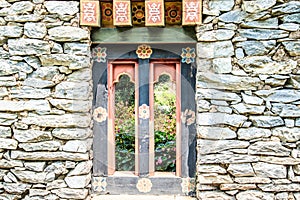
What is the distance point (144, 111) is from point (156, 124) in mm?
276

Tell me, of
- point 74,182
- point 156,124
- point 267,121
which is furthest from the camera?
point 156,124

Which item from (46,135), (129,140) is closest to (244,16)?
(129,140)

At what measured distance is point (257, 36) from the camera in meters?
2.44

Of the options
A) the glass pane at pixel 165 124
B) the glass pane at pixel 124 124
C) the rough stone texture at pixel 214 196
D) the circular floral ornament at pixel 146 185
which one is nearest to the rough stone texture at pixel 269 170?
the rough stone texture at pixel 214 196

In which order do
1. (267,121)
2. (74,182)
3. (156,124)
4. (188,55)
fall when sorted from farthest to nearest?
1. (156,124)
2. (188,55)
3. (74,182)
4. (267,121)

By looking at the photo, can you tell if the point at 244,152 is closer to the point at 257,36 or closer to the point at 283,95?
the point at 283,95

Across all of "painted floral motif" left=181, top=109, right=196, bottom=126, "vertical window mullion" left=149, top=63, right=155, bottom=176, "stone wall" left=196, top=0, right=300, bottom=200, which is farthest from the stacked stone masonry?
"vertical window mullion" left=149, top=63, right=155, bottom=176

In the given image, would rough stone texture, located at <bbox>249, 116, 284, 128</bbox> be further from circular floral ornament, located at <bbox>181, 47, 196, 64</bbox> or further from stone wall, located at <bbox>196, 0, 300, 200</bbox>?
circular floral ornament, located at <bbox>181, 47, 196, 64</bbox>

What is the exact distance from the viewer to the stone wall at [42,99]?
8.21ft

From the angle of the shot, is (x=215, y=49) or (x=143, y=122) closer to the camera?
(x=215, y=49)

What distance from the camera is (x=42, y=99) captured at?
2537mm

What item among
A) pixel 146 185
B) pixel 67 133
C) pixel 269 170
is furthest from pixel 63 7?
pixel 269 170

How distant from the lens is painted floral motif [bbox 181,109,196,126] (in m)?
2.74

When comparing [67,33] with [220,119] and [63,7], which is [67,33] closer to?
[63,7]
